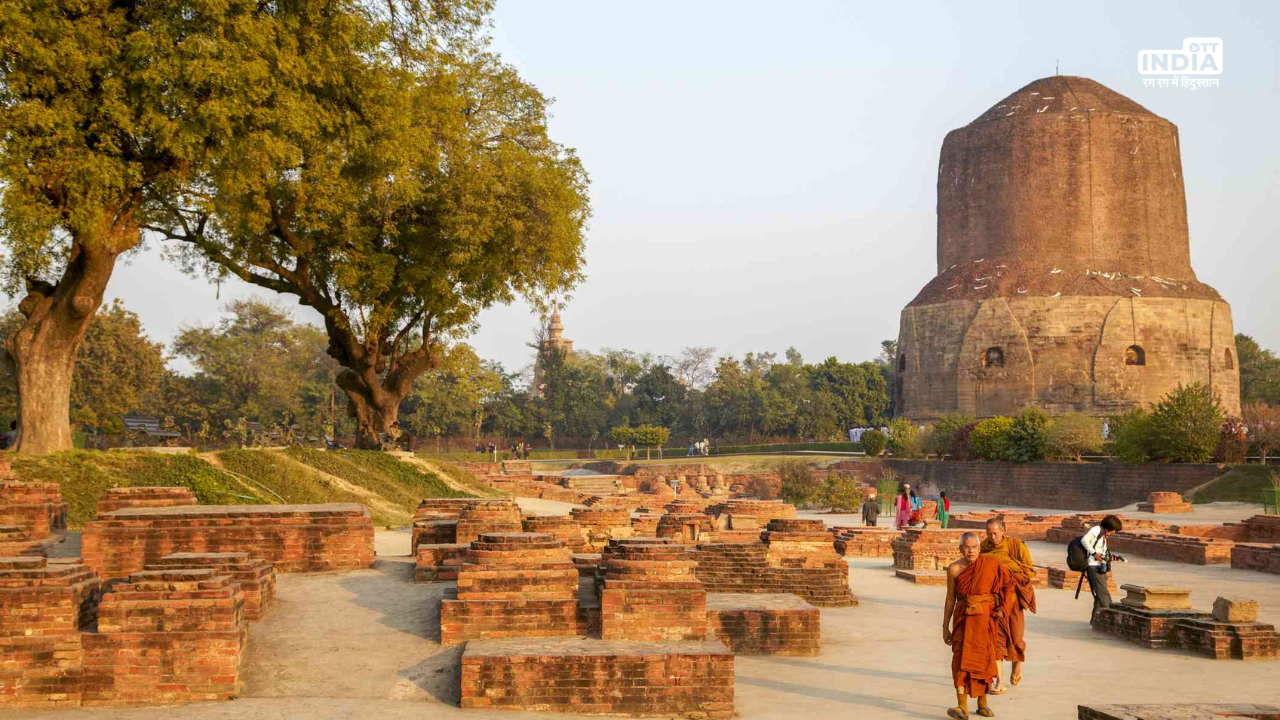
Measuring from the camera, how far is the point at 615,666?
554 cm

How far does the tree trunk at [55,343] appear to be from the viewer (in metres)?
12.5

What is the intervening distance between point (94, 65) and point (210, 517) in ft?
21.3

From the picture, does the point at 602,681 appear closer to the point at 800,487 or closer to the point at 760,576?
the point at 760,576

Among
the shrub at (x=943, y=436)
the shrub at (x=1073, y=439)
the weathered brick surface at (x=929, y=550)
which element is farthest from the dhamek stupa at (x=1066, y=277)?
the weathered brick surface at (x=929, y=550)

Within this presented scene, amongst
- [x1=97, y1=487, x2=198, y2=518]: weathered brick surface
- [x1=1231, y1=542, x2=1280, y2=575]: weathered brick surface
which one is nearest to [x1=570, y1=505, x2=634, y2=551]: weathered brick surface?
[x1=97, y1=487, x2=198, y2=518]: weathered brick surface

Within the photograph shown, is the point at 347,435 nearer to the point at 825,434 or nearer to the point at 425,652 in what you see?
the point at 825,434

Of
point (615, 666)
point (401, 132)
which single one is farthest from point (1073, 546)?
point (401, 132)

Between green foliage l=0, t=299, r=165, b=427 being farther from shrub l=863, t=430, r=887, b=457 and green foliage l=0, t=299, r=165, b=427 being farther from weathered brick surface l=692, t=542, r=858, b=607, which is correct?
weathered brick surface l=692, t=542, r=858, b=607

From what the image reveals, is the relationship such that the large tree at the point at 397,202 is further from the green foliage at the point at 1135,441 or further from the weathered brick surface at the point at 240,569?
the green foliage at the point at 1135,441

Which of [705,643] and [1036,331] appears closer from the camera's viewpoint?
[705,643]

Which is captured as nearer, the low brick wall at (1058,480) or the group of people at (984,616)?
the group of people at (984,616)

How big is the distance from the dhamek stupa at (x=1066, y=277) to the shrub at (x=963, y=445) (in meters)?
6.55

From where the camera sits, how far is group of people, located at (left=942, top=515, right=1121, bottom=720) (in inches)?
217

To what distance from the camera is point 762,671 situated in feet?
21.3
